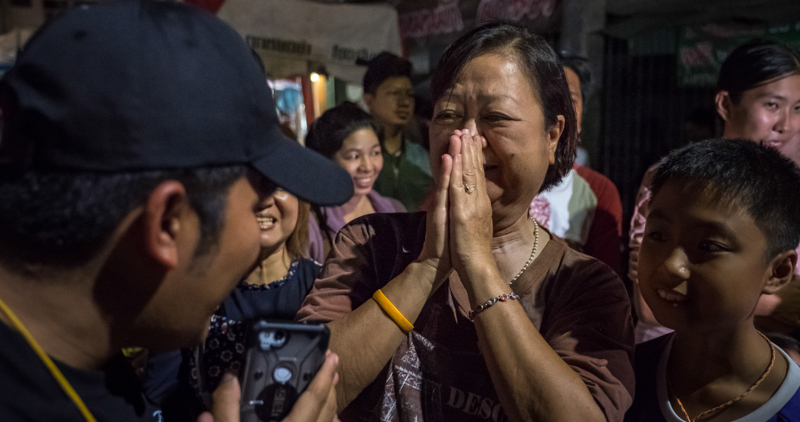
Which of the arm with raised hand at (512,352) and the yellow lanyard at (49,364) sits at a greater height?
the yellow lanyard at (49,364)

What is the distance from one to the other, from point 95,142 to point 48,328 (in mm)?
338

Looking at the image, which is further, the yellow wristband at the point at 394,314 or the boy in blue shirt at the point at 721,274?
the boy in blue shirt at the point at 721,274

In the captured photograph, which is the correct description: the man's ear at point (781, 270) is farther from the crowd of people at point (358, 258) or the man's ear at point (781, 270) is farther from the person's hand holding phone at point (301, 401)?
the person's hand holding phone at point (301, 401)

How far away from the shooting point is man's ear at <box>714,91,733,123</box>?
301 cm

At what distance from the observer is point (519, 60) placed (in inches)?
62.8

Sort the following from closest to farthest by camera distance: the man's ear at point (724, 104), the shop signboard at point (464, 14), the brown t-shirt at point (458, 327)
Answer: the brown t-shirt at point (458, 327), the man's ear at point (724, 104), the shop signboard at point (464, 14)

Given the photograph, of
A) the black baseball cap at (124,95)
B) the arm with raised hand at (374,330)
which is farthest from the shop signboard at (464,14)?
the black baseball cap at (124,95)

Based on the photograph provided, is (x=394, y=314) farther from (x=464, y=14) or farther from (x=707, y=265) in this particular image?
(x=464, y=14)

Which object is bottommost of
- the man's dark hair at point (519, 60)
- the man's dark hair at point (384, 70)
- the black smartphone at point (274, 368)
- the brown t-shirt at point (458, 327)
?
the brown t-shirt at point (458, 327)

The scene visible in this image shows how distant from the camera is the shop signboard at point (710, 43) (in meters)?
6.16

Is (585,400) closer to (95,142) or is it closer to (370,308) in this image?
(370,308)

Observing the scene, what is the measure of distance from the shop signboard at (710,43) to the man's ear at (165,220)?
6873 mm

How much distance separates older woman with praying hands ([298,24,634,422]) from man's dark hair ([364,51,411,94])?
3.02m

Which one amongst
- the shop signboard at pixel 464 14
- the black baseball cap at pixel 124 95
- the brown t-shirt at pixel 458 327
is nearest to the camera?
the black baseball cap at pixel 124 95
